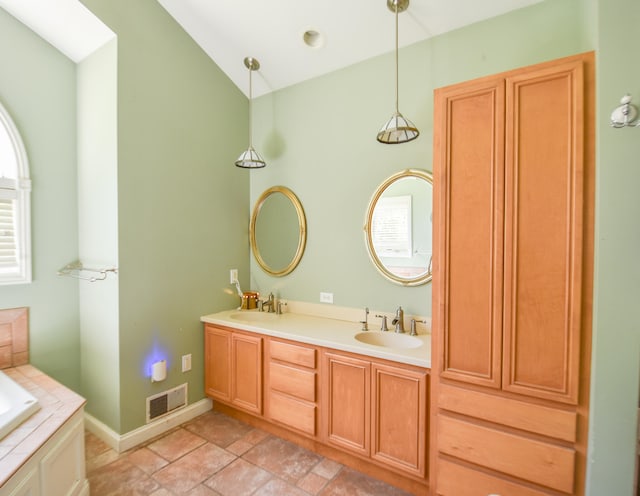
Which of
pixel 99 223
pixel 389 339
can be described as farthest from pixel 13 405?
pixel 389 339

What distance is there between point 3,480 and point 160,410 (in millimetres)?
1444

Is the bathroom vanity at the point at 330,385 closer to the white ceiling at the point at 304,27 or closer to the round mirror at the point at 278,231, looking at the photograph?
the round mirror at the point at 278,231

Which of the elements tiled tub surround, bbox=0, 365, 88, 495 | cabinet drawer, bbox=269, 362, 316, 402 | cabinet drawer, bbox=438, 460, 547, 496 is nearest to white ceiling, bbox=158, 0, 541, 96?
cabinet drawer, bbox=269, 362, 316, 402

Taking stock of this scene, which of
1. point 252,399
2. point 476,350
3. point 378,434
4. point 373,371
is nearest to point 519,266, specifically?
point 476,350

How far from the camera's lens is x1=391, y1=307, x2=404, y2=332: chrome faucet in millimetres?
2377

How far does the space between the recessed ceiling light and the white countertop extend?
224cm

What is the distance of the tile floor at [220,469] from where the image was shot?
204 cm

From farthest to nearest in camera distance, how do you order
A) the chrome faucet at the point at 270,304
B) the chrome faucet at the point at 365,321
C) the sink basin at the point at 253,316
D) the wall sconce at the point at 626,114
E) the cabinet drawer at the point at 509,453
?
the chrome faucet at the point at 270,304, the sink basin at the point at 253,316, the chrome faucet at the point at 365,321, the cabinet drawer at the point at 509,453, the wall sconce at the point at 626,114

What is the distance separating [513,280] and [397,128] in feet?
3.45

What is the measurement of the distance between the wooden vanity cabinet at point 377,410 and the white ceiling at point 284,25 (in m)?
2.30

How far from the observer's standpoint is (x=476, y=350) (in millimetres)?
1679

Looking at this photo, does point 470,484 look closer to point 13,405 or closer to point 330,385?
point 330,385

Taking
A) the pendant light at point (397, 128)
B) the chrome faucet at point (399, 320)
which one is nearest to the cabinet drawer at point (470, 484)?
the chrome faucet at point (399, 320)

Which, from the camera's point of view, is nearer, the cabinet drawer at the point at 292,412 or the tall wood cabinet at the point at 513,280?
the tall wood cabinet at the point at 513,280
